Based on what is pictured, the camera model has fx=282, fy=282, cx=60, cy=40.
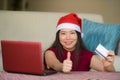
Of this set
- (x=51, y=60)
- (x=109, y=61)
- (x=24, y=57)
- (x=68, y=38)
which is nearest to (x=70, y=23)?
(x=68, y=38)

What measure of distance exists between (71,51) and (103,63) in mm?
225

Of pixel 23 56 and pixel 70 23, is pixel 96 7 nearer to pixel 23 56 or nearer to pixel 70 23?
pixel 70 23

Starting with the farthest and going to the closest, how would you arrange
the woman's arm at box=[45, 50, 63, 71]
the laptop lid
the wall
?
1. the wall
2. the woman's arm at box=[45, 50, 63, 71]
3. the laptop lid

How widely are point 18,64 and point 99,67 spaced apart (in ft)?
1.95

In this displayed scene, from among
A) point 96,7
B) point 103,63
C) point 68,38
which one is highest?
point 96,7

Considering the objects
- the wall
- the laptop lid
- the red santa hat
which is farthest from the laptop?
the wall

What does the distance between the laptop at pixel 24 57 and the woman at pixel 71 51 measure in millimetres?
320

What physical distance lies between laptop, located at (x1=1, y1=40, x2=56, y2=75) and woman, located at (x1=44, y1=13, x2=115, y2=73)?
0.32m

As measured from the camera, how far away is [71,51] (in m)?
1.70

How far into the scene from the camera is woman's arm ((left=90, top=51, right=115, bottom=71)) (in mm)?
1429

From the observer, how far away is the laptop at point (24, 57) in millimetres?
1184

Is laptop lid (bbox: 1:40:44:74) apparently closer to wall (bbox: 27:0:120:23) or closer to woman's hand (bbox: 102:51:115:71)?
woman's hand (bbox: 102:51:115:71)

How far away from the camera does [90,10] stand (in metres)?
3.35

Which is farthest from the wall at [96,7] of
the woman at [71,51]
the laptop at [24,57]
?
the laptop at [24,57]
